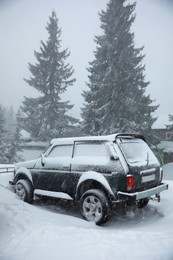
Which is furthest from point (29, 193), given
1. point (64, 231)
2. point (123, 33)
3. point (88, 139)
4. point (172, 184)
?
point (123, 33)

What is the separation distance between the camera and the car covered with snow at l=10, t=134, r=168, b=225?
4887 mm

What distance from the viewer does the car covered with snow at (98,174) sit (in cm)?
489

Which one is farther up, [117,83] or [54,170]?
[117,83]

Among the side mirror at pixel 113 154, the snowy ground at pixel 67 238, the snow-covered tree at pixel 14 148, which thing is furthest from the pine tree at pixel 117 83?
the snowy ground at pixel 67 238

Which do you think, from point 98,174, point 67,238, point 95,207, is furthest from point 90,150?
point 67,238

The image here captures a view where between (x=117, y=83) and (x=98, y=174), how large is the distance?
1623 cm

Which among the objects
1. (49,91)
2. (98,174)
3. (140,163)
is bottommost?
(98,174)

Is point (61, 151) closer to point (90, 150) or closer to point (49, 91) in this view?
point (90, 150)

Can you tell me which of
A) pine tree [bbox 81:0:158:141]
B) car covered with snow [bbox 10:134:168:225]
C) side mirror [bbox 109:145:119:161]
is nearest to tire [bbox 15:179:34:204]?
car covered with snow [bbox 10:134:168:225]

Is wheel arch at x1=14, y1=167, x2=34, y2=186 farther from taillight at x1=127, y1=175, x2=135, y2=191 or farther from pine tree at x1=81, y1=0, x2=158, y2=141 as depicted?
pine tree at x1=81, y1=0, x2=158, y2=141

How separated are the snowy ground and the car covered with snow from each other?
21.3 inches

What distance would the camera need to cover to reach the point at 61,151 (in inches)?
241

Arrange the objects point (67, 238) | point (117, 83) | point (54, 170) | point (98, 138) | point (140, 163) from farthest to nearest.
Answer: point (117, 83) < point (54, 170) < point (98, 138) < point (140, 163) < point (67, 238)

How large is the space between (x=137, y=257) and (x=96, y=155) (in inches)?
97.1
